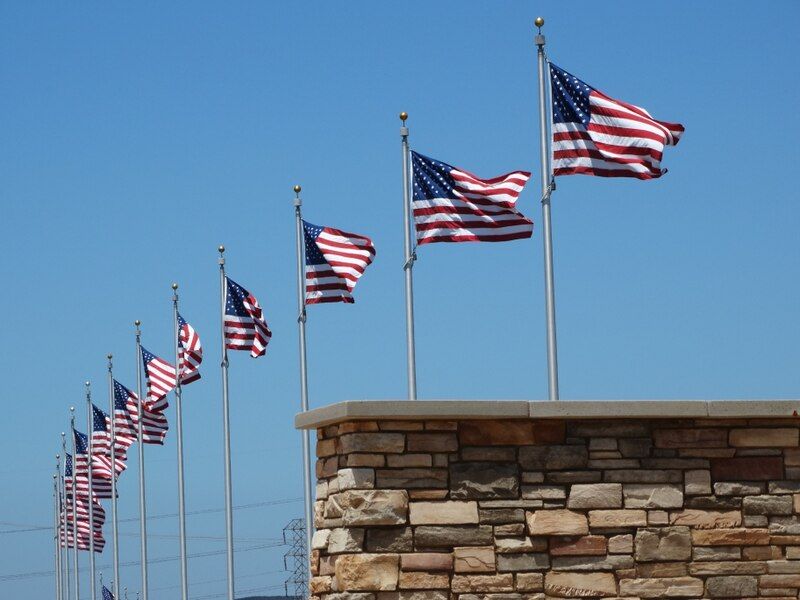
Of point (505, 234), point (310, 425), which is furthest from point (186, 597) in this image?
point (310, 425)

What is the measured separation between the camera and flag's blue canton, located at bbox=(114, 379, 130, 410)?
40.5 m

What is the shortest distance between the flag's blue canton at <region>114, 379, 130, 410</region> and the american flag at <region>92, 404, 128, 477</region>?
87.8 inches

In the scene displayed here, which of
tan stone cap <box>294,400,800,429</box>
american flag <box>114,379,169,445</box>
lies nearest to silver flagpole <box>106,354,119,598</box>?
american flag <box>114,379,169,445</box>

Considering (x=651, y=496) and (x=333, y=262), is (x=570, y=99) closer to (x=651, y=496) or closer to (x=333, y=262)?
(x=651, y=496)

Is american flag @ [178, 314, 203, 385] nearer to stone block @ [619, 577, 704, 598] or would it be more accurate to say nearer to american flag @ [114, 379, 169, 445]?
american flag @ [114, 379, 169, 445]

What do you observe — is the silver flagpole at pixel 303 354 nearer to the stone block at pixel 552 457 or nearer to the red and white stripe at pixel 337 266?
the red and white stripe at pixel 337 266

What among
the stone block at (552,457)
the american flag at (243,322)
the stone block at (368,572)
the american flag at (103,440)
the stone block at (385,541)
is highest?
the american flag at (243,322)

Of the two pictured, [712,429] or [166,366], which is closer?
[712,429]

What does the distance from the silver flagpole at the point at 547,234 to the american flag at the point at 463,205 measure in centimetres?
77

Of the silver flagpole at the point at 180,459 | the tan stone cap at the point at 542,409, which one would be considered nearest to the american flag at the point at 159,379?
the silver flagpole at the point at 180,459

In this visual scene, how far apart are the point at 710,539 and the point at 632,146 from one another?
556 cm

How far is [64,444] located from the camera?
5328 centimetres

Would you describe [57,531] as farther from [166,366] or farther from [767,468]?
[767,468]

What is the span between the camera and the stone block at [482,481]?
49.6 ft
